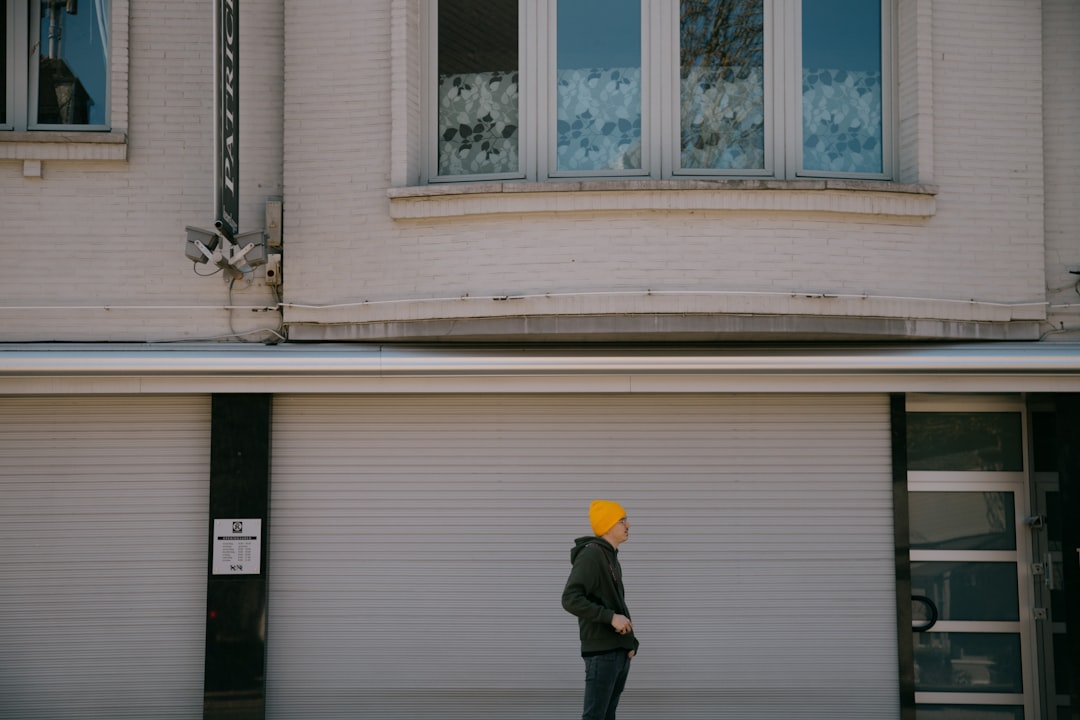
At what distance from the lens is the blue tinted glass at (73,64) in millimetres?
9133

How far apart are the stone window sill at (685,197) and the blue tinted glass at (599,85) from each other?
564 mm

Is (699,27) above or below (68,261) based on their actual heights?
above

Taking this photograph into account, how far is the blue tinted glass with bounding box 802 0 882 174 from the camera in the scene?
867 cm

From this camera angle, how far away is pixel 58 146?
28.8 feet

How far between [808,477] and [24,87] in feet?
22.3

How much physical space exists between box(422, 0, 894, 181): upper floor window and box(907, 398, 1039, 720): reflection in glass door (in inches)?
87.4

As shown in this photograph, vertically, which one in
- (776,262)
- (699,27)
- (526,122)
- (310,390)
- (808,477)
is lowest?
(808,477)

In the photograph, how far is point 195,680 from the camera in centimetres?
873

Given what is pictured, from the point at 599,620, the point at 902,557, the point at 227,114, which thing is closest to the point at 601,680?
the point at 599,620

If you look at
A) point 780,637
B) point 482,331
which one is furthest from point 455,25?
point 780,637

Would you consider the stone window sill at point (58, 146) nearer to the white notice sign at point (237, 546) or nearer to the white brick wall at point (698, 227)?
the white brick wall at point (698, 227)

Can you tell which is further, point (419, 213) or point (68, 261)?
point (68, 261)

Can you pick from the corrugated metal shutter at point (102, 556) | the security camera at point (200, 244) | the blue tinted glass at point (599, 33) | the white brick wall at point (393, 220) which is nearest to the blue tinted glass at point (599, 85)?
the blue tinted glass at point (599, 33)

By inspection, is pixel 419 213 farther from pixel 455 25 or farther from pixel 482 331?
pixel 455 25
